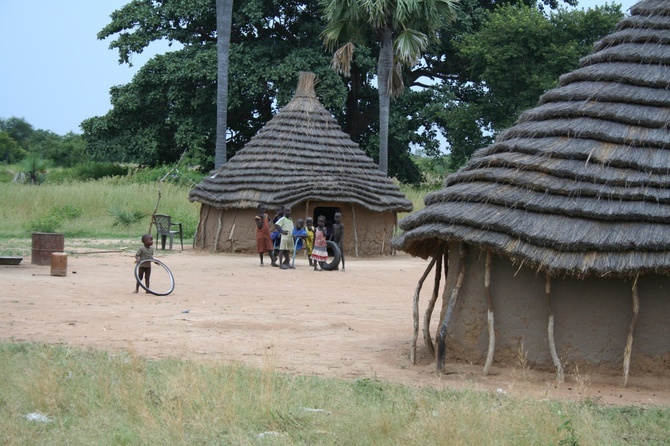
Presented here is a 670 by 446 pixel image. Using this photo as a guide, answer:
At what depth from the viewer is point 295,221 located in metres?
23.7

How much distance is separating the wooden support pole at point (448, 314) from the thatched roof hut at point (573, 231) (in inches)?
0.7

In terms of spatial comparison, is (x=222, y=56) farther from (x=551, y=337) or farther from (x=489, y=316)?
(x=551, y=337)

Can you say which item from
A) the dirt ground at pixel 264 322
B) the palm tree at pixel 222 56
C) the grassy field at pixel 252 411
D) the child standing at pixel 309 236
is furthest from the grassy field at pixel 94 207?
the grassy field at pixel 252 411

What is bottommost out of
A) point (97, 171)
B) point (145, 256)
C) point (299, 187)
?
point (145, 256)

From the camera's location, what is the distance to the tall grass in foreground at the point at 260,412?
6.40 m

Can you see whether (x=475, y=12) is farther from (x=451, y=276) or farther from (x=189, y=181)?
(x=451, y=276)

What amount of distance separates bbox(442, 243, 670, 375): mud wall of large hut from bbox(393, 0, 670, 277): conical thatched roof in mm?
485

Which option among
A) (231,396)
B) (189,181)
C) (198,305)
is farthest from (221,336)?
(189,181)

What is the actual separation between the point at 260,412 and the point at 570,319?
3.69 metres

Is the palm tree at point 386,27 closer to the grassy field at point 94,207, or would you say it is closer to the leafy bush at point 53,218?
the grassy field at point 94,207

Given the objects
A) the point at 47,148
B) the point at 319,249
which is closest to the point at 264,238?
the point at 319,249

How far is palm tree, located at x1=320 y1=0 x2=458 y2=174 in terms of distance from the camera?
1032 inches

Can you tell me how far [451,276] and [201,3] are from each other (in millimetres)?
26573

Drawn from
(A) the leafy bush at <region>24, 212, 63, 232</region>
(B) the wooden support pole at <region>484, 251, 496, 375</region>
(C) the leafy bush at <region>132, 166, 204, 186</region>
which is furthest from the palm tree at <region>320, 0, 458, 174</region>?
(B) the wooden support pole at <region>484, 251, 496, 375</region>
